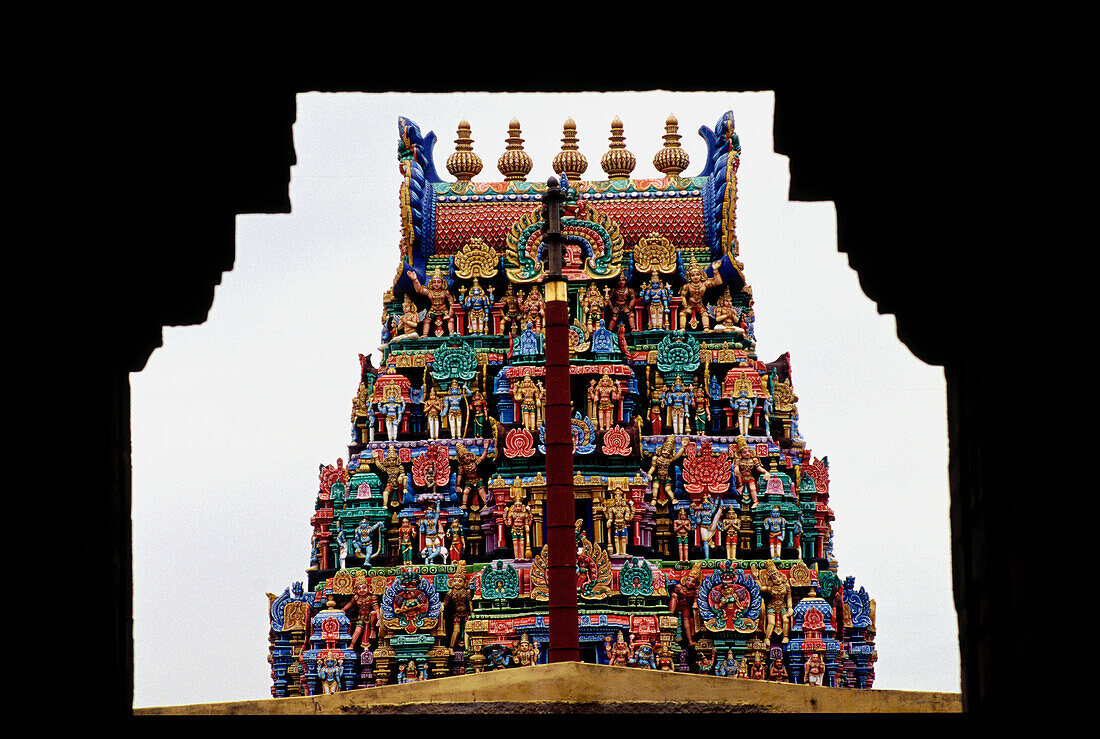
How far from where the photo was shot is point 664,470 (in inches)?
1307

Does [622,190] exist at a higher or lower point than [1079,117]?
higher

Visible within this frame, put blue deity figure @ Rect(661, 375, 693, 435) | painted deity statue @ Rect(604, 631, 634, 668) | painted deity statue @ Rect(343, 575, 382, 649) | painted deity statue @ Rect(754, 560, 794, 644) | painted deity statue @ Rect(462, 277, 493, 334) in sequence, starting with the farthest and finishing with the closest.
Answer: painted deity statue @ Rect(462, 277, 493, 334) → blue deity figure @ Rect(661, 375, 693, 435) → painted deity statue @ Rect(343, 575, 382, 649) → painted deity statue @ Rect(754, 560, 794, 644) → painted deity statue @ Rect(604, 631, 634, 668)

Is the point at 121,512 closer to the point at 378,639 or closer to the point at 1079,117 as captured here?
the point at 1079,117

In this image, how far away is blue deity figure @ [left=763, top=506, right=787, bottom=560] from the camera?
33.1m

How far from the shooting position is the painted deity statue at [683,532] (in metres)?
32.8

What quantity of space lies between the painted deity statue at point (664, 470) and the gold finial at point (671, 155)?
5.76m

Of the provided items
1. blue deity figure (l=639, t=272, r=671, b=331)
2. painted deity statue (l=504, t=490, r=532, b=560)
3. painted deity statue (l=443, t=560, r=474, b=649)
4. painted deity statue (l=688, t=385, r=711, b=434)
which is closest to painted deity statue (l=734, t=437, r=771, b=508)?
painted deity statue (l=688, t=385, r=711, b=434)

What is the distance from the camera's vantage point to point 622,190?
114 ft

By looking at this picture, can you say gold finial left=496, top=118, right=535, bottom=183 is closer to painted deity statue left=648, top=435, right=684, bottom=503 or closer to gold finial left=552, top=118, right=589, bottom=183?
gold finial left=552, top=118, right=589, bottom=183

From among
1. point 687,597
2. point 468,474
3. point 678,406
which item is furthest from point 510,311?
point 687,597

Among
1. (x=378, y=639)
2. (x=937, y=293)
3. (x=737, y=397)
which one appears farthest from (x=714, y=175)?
(x=937, y=293)

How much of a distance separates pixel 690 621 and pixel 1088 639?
A: 27282mm

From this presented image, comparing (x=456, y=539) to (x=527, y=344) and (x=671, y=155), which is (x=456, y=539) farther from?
(x=671, y=155)

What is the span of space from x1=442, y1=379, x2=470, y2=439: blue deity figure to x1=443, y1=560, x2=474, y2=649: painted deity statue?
2.59 m
